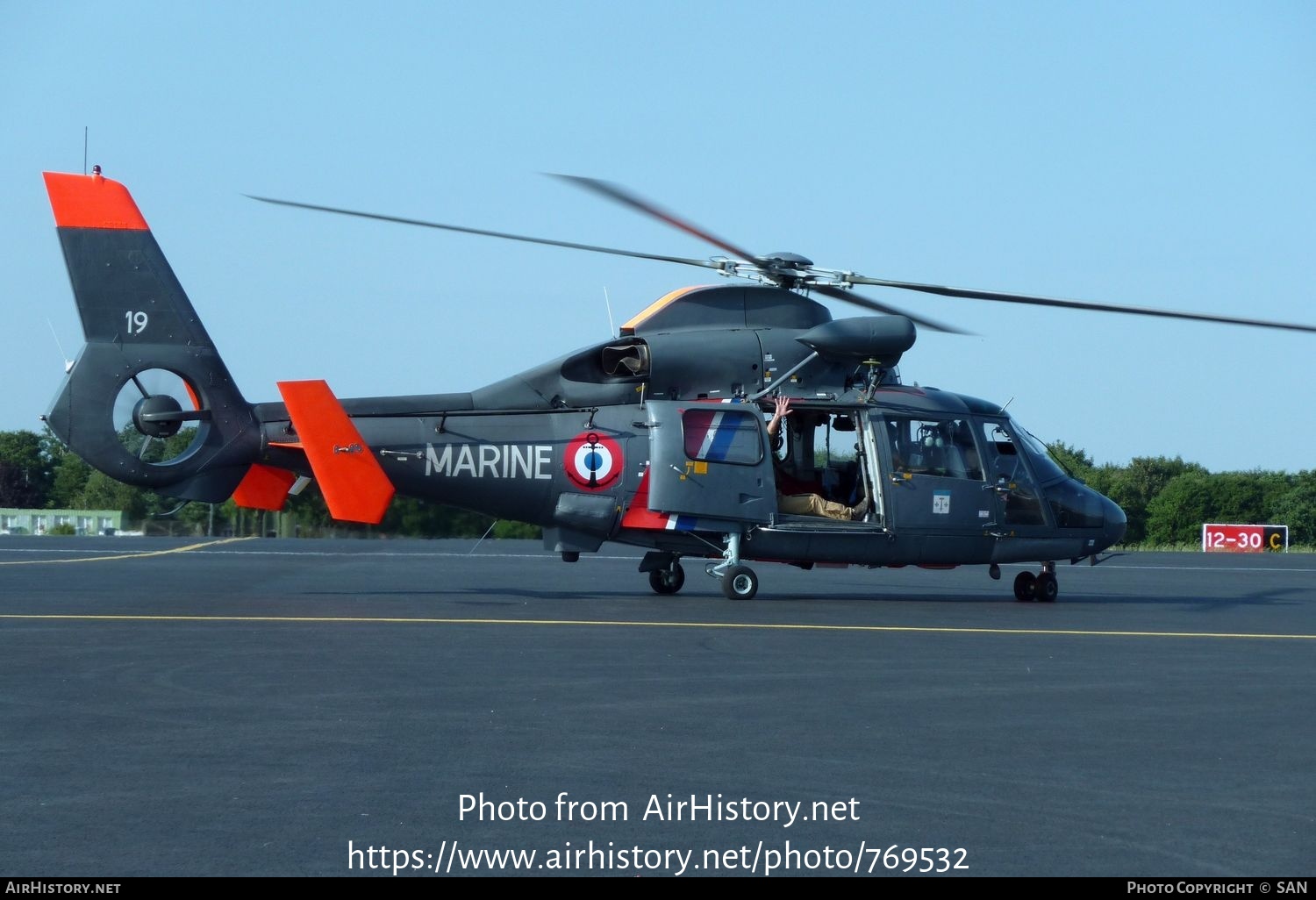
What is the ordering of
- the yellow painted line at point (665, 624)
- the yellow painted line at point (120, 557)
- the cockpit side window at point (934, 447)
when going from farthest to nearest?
1. the yellow painted line at point (120, 557)
2. the cockpit side window at point (934, 447)
3. the yellow painted line at point (665, 624)

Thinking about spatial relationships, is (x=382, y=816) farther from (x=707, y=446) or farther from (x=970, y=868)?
(x=707, y=446)

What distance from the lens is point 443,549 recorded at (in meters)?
38.9

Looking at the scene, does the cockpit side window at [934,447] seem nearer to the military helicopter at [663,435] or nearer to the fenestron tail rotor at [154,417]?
the military helicopter at [663,435]

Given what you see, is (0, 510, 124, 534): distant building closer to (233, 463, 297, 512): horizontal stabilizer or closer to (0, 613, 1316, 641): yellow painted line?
(233, 463, 297, 512): horizontal stabilizer

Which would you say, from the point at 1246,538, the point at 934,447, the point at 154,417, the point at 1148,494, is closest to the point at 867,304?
the point at 934,447

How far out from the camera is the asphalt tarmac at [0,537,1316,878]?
18.1 ft

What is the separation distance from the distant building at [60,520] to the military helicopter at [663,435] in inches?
1352

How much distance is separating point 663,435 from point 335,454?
4.50 meters

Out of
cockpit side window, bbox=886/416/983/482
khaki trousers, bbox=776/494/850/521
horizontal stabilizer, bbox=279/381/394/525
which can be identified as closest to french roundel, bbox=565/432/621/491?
khaki trousers, bbox=776/494/850/521

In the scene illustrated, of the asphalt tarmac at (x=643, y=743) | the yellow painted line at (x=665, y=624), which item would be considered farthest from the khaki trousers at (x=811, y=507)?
the yellow painted line at (x=665, y=624)

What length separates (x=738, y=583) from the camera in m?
18.5

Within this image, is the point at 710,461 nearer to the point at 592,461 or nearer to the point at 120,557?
the point at 592,461

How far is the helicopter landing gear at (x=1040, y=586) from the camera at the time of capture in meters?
19.9

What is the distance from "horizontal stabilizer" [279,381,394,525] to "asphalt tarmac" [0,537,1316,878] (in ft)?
4.33
